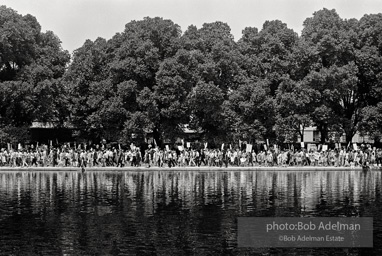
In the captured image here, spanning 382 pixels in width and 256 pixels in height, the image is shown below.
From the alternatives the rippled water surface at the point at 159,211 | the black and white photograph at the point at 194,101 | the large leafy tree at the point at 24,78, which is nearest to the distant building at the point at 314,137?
the black and white photograph at the point at 194,101

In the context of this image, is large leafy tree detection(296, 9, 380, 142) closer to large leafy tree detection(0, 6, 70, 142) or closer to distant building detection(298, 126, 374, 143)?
distant building detection(298, 126, 374, 143)

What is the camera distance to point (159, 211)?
27.1 m

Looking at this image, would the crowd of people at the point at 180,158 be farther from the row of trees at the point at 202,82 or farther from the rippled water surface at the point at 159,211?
the rippled water surface at the point at 159,211

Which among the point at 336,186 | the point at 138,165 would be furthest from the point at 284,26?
the point at 336,186

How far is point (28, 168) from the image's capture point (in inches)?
2245

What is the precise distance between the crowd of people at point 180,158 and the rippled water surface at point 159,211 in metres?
15.9

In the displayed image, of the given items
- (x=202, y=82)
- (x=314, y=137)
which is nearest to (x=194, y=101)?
(x=202, y=82)

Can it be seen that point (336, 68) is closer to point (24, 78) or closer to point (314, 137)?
point (314, 137)

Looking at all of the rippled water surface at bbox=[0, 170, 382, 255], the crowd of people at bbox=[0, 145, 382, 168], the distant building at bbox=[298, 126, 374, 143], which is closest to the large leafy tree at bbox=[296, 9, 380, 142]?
the crowd of people at bbox=[0, 145, 382, 168]

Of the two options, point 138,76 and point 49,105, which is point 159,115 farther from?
point 49,105

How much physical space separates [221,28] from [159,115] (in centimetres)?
1619

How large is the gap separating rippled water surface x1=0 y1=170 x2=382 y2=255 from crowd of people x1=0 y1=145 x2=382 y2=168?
15948mm

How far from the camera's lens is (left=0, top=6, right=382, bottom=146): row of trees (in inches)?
2601

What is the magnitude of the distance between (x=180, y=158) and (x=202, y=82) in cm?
923
